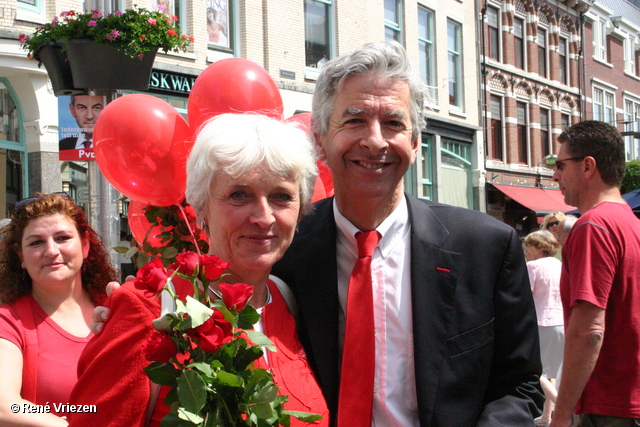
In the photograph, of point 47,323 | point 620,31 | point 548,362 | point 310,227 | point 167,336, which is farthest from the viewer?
point 620,31

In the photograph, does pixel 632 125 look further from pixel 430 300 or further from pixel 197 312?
pixel 197 312

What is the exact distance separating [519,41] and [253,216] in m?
20.5

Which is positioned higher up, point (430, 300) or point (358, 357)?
point (430, 300)

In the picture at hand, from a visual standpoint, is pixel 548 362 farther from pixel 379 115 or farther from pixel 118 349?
pixel 118 349

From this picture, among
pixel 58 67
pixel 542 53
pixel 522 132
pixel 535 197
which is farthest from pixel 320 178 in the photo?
pixel 542 53

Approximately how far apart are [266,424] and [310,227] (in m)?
0.86

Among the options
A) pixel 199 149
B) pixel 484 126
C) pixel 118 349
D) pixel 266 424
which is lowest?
pixel 266 424

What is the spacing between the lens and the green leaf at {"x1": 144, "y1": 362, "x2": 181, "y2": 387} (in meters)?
1.33

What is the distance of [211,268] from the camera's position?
1.39 meters

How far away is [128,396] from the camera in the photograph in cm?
148

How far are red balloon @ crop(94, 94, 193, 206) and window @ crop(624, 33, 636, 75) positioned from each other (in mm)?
28234

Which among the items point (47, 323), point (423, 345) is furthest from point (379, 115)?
point (47, 323)

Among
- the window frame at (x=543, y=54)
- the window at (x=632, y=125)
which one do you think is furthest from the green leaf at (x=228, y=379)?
the window at (x=632, y=125)

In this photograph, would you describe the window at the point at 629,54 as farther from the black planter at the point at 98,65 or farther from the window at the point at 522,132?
the black planter at the point at 98,65
